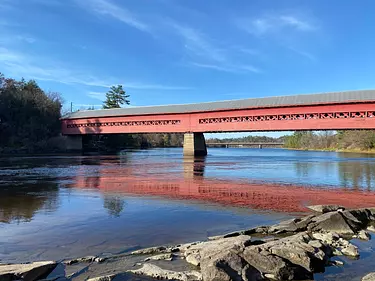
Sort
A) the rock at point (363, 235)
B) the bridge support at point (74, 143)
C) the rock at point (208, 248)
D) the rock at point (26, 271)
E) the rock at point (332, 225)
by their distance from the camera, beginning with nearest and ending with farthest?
the rock at point (26, 271) → the rock at point (208, 248) → the rock at point (363, 235) → the rock at point (332, 225) → the bridge support at point (74, 143)

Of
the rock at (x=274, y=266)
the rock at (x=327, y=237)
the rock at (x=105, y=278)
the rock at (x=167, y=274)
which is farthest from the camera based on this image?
the rock at (x=327, y=237)

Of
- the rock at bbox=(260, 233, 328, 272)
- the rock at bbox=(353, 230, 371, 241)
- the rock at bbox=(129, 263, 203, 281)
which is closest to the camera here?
the rock at bbox=(129, 263, 203, 281)

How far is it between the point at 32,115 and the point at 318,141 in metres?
88.8

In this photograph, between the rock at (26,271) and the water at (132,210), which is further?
the water at (132,210)

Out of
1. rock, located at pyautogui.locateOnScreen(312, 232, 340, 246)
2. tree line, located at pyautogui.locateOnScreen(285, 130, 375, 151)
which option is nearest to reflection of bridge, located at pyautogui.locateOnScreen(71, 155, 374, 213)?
rock, located at pyautogui.locateOnScreen(312, 232, 340, 246)

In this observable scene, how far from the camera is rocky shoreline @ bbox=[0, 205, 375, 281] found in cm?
459

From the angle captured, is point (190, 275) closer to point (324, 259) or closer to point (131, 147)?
point (324, 259)

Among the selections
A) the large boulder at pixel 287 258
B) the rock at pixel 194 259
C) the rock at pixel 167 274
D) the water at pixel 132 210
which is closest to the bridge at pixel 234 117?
the water at pixel 132 210

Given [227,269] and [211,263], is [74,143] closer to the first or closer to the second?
[211,263]

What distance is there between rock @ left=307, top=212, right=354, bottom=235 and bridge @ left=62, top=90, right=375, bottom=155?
2666 centimetres

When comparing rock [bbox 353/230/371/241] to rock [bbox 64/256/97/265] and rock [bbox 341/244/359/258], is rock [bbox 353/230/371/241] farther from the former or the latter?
rock [bbox 64/256/97/265]

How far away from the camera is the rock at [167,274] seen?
15.0ft

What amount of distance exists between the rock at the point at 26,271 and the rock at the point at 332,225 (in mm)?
5171

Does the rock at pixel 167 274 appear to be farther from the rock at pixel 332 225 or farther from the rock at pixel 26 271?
the rock at pixel 332 225
